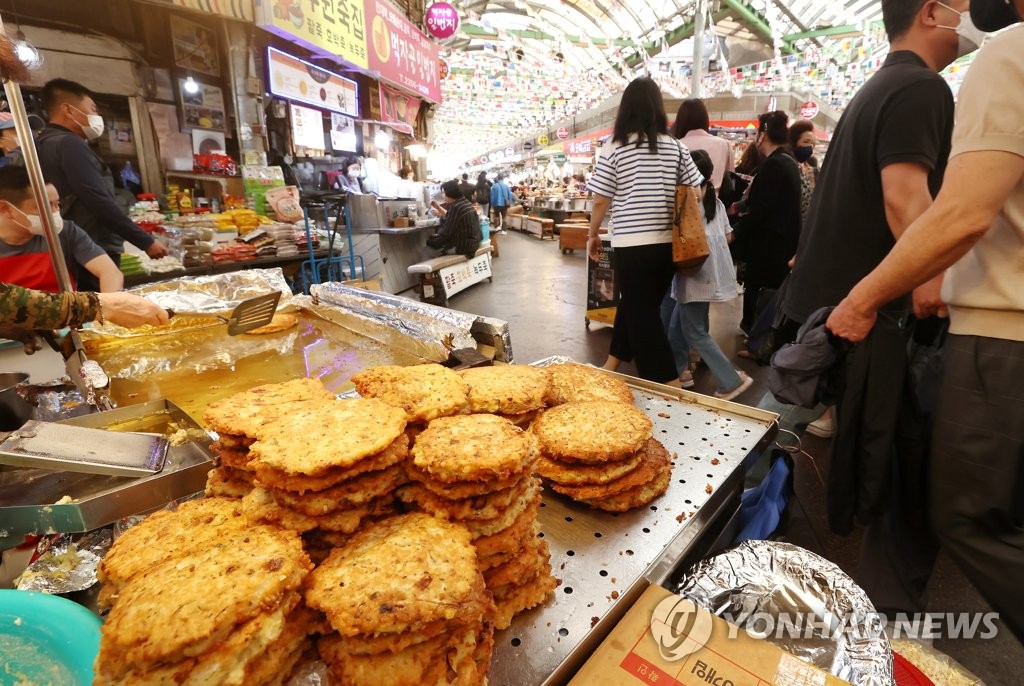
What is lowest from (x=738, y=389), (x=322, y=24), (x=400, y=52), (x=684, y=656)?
(x=738, y=389)

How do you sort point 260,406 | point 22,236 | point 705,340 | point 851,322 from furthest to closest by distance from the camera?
point 705,340 → point 22,236 → point 851,322 → point 260,406

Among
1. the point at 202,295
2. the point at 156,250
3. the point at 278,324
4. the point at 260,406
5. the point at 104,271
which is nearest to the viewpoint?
the point at 260,406

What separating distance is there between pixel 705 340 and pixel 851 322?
2199mm

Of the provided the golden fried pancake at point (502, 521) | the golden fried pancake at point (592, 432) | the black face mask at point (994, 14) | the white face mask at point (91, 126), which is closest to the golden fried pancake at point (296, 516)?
the golden fried pancake at point (502, 521)

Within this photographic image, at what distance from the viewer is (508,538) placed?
0.98 metres

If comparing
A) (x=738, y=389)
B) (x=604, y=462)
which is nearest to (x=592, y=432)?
(x=604, y=462)

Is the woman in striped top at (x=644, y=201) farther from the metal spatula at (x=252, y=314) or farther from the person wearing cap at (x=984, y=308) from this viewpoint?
the metal spatula at (x=252, y=314)

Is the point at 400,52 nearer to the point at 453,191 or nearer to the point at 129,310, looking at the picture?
the point at 453,191

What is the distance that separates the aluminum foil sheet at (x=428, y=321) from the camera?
2109 mm

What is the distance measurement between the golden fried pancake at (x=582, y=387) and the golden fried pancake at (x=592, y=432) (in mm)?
136

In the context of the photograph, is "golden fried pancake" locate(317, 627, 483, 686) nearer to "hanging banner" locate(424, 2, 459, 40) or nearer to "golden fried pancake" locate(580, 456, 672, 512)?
"golden fried pancake" locate(580, 456, 672, 512)

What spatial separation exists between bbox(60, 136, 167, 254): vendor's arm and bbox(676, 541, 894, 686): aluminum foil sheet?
15.4ft

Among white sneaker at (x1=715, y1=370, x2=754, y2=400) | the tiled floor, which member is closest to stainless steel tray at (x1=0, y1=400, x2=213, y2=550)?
the tiled floor

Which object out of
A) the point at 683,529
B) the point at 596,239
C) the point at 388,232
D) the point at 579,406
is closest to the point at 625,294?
the point at 596,239
